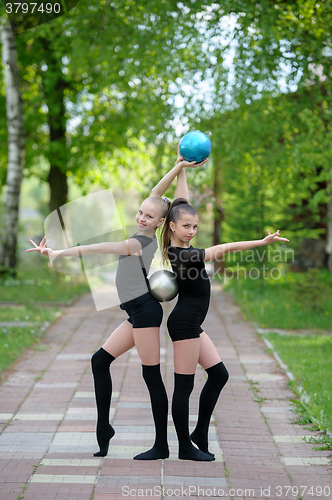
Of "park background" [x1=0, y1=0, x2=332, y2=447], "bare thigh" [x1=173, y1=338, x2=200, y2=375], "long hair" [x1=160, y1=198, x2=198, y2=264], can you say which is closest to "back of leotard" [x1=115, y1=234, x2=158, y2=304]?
"long hair" [x1=160, y1=198, x2=198, y2=264]


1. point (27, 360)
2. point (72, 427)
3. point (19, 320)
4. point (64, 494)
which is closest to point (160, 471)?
point (64, 494)

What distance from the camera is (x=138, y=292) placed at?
12.0 feet

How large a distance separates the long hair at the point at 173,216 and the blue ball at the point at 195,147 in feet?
→ 1.03

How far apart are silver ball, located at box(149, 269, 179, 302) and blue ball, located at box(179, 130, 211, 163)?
0.86 metres

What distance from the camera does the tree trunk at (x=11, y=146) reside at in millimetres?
12812

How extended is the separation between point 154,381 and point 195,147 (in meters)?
1.68

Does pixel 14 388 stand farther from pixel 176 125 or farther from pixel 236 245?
pixel 176 125

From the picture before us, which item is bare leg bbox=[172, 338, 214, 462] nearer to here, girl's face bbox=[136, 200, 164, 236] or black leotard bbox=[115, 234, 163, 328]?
black leotard bbox=[115, 234, 163, 328]

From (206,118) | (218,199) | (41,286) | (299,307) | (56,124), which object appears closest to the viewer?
(299,307)

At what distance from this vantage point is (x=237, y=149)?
37.5ft

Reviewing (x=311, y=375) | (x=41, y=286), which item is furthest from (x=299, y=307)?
(x=41, y=286)

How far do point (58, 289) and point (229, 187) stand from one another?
5.63 metres

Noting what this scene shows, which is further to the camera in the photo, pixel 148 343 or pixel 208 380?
pixel 208 380

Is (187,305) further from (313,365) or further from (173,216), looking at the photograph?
(313,365)
